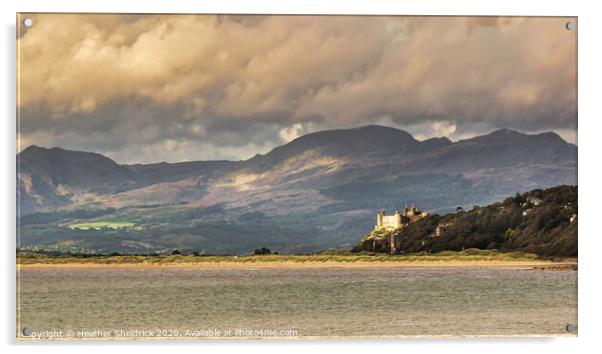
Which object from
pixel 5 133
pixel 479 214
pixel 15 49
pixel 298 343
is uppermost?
pixel 15 49

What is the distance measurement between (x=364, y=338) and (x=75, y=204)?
247 centimetres

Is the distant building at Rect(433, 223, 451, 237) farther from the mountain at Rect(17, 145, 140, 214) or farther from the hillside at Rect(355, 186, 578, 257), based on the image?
the mountain at Rect(17, 145, 140, 214)

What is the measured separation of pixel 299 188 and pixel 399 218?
2.73ft

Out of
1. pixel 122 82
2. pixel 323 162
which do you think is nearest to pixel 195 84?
pixel 122 82

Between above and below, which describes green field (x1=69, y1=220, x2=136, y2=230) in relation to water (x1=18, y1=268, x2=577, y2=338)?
above

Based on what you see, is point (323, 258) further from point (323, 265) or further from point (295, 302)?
point (295, 302)

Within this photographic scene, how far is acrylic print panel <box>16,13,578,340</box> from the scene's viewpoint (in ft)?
27.0

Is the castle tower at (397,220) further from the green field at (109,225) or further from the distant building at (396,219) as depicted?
the green field at (109,225)

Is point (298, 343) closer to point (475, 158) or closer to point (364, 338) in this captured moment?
point (364, 338)

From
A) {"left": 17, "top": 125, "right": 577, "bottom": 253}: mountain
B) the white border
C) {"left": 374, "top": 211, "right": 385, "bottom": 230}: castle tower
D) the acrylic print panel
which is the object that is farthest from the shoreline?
the white border

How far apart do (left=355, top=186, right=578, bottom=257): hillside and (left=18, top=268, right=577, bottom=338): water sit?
0.73 feet

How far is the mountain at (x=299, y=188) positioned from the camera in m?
8.48

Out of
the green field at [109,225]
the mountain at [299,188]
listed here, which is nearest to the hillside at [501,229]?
the mountain at [299,188]

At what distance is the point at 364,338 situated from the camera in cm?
816
